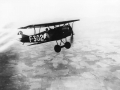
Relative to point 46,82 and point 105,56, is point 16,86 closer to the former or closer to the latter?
point 46,82

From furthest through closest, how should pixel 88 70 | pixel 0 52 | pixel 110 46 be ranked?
pixel 110 46 < pixel 0 52 < pixel 88 70

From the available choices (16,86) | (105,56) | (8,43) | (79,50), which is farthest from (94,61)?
(8,43)

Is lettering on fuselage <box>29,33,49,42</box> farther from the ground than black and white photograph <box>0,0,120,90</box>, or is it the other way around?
lettering on fuselage <box>29,33,49,42</box>

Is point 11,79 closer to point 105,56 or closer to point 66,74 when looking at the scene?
point 66,74

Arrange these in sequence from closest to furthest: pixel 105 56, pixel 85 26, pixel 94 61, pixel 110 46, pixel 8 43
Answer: pixel 94 61
pixel 105 56
pixel 110 46
pixel 8 43
pixel 85 26

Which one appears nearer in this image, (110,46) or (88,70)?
(88,70)

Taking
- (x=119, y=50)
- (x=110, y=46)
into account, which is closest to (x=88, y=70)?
(x=119, y=50)

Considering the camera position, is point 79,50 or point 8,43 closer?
point 79,50

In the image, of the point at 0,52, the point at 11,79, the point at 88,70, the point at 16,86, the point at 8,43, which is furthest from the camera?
the point at 8,43

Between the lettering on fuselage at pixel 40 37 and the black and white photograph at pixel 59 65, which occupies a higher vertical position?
the lettering on fuselage at pixel 40 37
